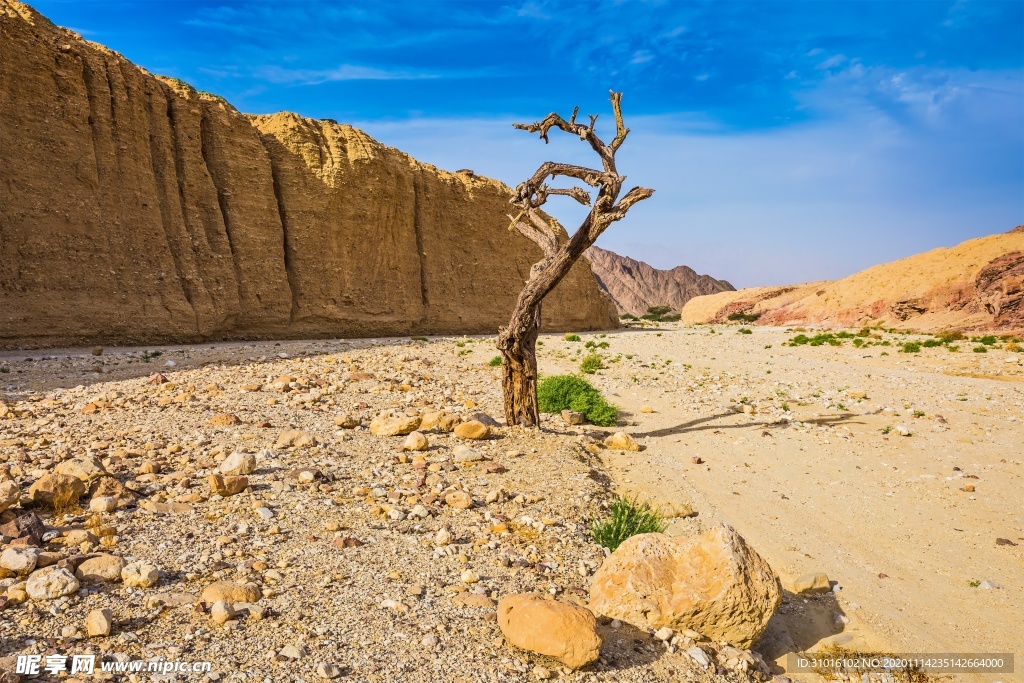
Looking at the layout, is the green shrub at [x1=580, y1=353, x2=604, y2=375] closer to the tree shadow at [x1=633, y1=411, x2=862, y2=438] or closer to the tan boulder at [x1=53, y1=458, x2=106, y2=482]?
the tree shadow at [x1=633, y1=411, x2=862, y2=438]

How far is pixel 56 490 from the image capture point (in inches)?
192

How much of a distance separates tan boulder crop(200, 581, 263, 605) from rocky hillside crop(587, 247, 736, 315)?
11609 cm

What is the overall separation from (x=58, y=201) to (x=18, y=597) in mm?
18240

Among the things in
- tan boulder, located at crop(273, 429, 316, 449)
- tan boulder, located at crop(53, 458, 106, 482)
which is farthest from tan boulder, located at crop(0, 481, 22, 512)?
tan boulder, located at crop(273, 429, 316, 449)

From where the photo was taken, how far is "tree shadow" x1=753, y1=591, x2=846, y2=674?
14.0 feet

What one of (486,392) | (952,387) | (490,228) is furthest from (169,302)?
(952,387)

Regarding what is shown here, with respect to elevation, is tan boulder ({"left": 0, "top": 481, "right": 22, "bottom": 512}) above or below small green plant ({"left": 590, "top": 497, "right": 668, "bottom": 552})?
above

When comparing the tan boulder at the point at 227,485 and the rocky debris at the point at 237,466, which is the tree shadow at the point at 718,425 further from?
the tan boulder at the point at 227,485

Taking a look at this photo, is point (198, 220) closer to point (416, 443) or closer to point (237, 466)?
point (416, 443)

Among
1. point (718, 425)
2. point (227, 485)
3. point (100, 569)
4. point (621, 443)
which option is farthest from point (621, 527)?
point (718, 425)

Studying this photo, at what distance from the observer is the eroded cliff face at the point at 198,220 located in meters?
16.8

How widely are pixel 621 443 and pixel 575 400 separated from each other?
7.48 ft

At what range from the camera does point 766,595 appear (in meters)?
4.01

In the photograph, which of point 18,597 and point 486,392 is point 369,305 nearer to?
point 486,392
